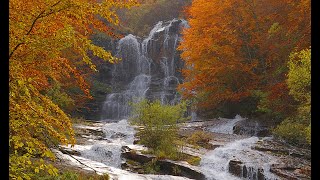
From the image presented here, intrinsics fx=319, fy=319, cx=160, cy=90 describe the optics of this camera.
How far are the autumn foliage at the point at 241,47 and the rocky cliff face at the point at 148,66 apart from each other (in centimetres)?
958

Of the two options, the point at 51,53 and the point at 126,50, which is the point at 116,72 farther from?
the point at 51,53

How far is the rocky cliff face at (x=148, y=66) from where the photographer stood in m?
29.3

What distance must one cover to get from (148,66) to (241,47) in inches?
552

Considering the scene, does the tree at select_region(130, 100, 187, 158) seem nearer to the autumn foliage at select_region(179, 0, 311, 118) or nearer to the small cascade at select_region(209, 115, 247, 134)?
the autumn foliage at select_region(179, 0, 311, 118)

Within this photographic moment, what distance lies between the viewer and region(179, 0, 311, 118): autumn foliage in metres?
15.5

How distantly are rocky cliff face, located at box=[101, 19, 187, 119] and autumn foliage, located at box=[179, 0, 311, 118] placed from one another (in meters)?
9.58

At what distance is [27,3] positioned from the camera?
5.21 meters

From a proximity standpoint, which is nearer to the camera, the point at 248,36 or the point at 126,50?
the point at 248,36

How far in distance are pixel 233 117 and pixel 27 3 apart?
17066mm

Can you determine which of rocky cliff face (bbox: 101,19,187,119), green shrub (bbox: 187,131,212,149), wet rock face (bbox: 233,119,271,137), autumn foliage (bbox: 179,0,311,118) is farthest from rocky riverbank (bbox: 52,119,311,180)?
rocky cliff face (bbox: 101,19,187,119)

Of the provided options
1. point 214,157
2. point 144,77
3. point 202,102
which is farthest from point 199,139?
point 144,77

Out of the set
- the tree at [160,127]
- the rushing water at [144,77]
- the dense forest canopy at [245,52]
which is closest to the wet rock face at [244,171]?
the tree at [160,127]

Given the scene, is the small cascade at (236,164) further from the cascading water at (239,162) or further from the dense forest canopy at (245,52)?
the dense forest canopy at (245,52)
